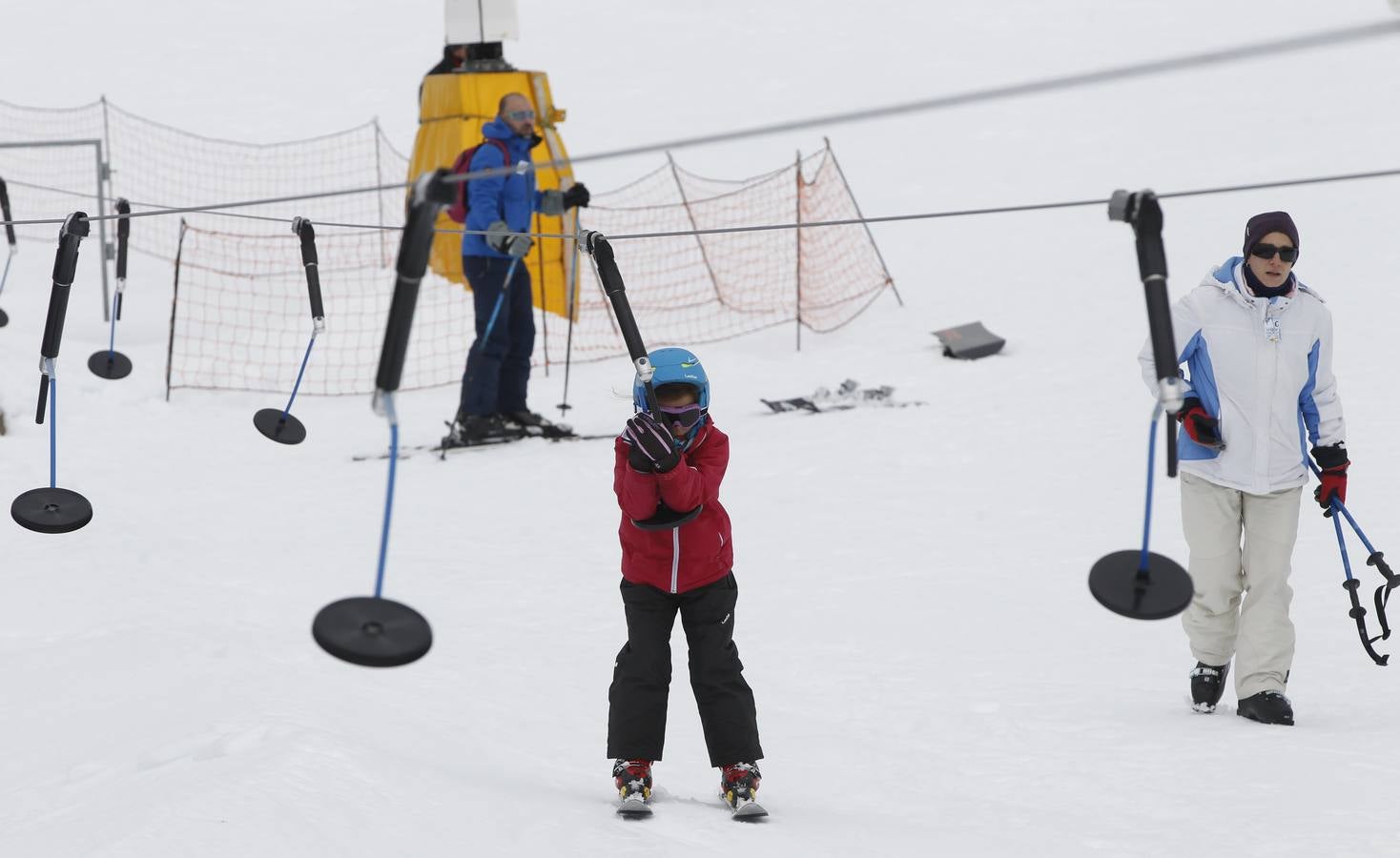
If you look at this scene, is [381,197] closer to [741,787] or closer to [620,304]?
[620,304]

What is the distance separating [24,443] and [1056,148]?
39.8 ft

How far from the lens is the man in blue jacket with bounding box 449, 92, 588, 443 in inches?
353

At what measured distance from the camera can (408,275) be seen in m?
2.90

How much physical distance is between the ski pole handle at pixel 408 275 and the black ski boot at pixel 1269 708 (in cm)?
335

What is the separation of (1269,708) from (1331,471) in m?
0.81

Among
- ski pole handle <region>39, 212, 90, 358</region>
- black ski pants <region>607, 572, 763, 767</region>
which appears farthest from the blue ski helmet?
ski pole handle <region>39, 212, 90, 358</region>

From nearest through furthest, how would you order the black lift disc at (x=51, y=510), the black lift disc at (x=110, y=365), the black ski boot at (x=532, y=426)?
the black lift disc at (x=51, y=510) → the black lift disc at (x=110, y=365) → the black ski boot at (x=532, y=426)

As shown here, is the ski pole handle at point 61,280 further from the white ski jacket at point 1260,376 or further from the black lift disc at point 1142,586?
the white ski jacket at point 1260,376

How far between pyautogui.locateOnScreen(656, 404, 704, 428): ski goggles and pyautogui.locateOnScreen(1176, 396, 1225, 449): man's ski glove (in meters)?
1.74

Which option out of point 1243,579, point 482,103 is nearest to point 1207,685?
point 1243,579

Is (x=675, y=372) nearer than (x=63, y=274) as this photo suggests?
Yes

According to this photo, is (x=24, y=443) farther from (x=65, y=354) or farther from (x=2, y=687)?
(x=2, y=687)

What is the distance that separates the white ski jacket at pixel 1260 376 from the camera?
5.00 meters

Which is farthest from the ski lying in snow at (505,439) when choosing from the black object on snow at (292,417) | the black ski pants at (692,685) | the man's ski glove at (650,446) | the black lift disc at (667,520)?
the man's ski glove at (650,446)
